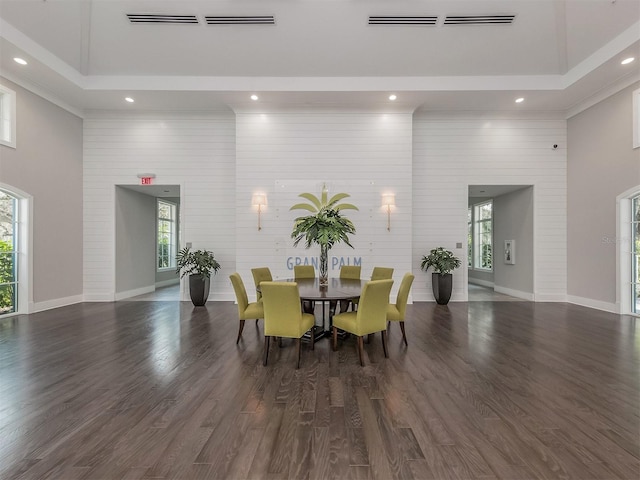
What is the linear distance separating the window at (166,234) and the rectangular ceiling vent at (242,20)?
20.6 feet

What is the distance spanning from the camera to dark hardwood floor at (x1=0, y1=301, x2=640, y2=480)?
1.72 metres

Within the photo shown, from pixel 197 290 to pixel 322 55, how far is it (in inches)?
205

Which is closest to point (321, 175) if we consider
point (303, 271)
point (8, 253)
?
point (303, 271)

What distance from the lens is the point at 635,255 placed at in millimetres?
5336

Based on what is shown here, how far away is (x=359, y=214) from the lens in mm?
6438

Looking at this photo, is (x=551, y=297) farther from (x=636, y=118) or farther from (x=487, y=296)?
(x=636, y=118)

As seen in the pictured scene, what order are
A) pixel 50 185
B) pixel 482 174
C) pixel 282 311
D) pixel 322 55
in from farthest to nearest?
pixel 482 174 < pixel 50 185 < pixel 322 55 < pixel 282 311

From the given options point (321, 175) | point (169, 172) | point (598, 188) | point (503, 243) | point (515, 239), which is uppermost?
point (169, 172)

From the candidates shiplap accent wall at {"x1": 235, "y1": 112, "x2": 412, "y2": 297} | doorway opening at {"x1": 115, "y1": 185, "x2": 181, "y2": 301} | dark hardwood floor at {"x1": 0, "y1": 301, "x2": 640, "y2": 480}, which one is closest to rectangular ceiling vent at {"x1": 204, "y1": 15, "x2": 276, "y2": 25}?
shiplap accent wall at {"x1": 235, "y1": 112, "x2": 412, "y2": 297}

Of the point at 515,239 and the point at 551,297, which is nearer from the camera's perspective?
the point at 551,297

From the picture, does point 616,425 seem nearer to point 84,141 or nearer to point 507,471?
point 507,471

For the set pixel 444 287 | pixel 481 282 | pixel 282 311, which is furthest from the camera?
pixel 481 282

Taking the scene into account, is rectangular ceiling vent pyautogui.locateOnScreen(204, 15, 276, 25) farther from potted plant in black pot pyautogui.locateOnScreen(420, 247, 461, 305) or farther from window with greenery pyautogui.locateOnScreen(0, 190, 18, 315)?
potted plant in black pot pyautogui.locateOnScreen(420, 247, 461, 305)

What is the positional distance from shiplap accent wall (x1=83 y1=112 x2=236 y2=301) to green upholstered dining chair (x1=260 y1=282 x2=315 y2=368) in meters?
3.89
